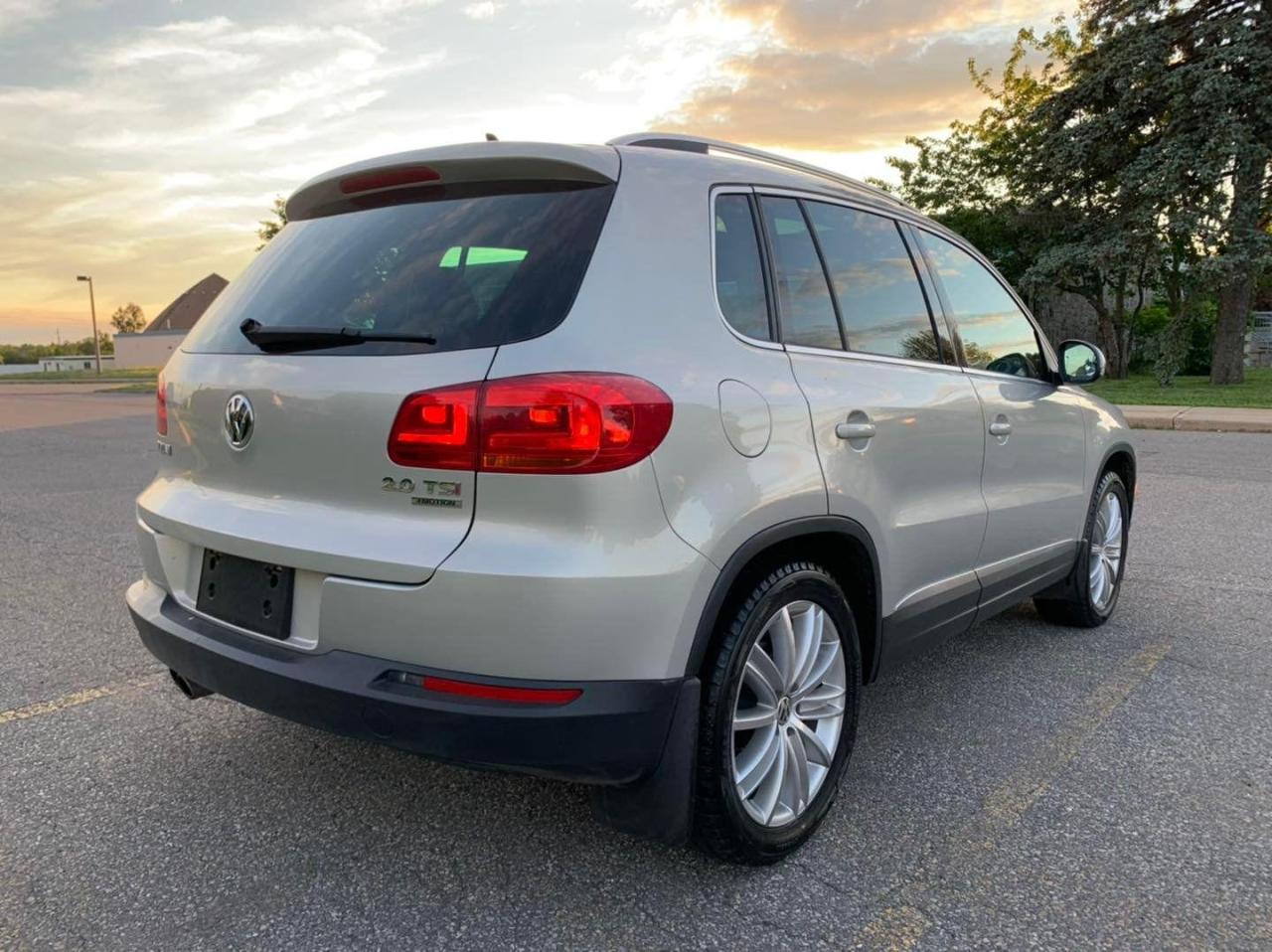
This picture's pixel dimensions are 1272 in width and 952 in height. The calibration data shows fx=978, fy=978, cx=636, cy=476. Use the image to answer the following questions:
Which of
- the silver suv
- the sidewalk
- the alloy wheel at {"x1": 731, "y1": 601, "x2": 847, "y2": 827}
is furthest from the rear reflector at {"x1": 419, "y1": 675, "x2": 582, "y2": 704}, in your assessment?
the sidewalk

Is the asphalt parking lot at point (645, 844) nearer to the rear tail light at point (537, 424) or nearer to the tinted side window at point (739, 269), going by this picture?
the rear tail light at point (537, 424)

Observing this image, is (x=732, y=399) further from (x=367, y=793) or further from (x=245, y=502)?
(x=367, y=793)

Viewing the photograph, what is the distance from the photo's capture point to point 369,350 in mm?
2242

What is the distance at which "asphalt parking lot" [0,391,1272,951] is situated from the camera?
A: 225 centimetres

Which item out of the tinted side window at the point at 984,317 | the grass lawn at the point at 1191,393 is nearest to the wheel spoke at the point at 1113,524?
the tinted side window at the point at 984,317

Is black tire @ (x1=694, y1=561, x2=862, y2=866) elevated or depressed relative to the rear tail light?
depressed

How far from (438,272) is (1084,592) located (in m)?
3.42

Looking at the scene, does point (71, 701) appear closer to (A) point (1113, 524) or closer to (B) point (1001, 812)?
(B) point (1001, 812)

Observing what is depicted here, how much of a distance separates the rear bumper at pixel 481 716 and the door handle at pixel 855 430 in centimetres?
88

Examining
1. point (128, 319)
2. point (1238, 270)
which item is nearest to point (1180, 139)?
point (1238, 270)

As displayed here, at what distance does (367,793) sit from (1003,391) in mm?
2613

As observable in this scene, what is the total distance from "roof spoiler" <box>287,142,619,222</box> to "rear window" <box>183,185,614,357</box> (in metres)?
0.04

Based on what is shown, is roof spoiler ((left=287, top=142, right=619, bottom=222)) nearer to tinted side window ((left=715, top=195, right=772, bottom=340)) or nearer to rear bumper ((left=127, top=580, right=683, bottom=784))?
tinted side window ((left=715, top=195, right=772, bottom=340))

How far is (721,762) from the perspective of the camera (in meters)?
2.28
